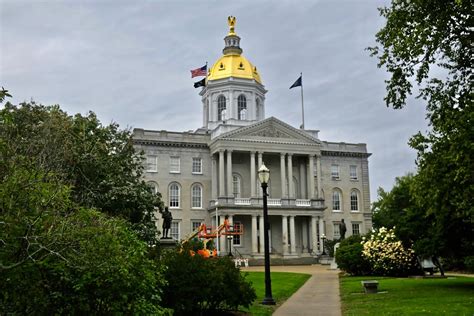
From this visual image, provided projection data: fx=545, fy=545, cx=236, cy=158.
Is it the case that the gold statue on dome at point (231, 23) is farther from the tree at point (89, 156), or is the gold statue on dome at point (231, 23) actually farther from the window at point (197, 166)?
the tree at point (89, 156)

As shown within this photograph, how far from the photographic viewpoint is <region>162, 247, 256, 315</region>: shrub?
13273mm

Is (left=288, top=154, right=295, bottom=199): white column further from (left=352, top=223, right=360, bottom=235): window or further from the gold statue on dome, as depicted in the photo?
the gold statue on dome

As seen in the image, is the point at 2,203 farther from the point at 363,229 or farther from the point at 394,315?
the point at 363,229

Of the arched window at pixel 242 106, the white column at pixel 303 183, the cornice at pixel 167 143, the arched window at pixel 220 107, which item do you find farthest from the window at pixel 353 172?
the cornice at pixel 167 143

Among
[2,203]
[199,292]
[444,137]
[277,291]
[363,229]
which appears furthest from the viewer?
[363,229]

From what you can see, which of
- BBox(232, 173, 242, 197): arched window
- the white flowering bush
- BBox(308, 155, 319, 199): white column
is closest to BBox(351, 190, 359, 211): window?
BBox(308, 155, 319, 199): white column

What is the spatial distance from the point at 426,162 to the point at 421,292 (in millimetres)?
5143

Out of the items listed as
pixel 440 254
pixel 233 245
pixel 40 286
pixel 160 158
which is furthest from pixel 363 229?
pixel 40 286

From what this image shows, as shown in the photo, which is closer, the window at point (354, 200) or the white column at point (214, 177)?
the white column at point (214, 177)

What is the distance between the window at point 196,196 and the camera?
2413 inches

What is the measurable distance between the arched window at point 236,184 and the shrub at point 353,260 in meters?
26.7

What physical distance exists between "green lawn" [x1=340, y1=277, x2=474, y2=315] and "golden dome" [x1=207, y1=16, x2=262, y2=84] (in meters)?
48.0

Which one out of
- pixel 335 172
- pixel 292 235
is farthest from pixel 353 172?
pixel 292 235

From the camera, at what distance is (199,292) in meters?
13.3
